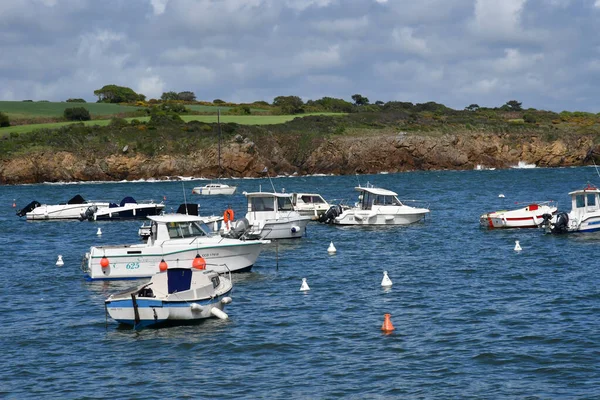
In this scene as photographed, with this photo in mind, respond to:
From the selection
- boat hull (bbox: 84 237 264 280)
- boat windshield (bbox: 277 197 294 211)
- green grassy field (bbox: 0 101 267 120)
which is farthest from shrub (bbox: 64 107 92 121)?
boat hull (bbox: 84 237 264 280)

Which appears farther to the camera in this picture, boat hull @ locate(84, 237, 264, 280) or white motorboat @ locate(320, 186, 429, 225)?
white motorboat @ locate(320, 186, 429, 225)

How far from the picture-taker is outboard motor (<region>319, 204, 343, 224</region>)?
6244 cm

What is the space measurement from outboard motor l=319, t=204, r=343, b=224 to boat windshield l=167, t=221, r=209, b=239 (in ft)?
76.7

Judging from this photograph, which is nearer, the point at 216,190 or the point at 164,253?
the point at 164,253

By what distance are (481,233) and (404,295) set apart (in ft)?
73.1

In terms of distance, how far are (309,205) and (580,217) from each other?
854 inches

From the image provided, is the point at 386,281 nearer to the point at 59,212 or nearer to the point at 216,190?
the point at 59,212

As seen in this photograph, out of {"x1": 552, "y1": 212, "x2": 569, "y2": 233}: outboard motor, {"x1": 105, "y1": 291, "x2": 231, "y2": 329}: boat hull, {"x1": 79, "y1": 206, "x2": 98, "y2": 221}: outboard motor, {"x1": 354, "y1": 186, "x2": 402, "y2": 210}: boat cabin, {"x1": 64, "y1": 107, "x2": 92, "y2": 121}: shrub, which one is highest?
{"x1": 64, "y1": 107, "x2": 92, "y2": 121}: shrub

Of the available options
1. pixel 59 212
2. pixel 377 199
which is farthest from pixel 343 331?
pixel 59 212

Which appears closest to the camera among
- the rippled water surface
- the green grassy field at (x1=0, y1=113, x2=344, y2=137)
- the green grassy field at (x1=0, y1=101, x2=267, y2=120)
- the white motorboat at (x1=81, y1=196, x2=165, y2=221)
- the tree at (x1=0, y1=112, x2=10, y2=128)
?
the rippled water surface

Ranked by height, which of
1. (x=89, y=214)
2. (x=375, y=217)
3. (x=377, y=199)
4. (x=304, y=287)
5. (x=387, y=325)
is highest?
(x=377, y=199)

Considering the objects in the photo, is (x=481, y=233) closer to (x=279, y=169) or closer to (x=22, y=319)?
(x=22, y=319)

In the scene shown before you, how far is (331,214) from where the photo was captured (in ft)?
205

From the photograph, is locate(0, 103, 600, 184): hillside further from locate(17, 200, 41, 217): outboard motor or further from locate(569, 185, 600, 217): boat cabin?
locate(569, 185, 600, 217): boat cabin
